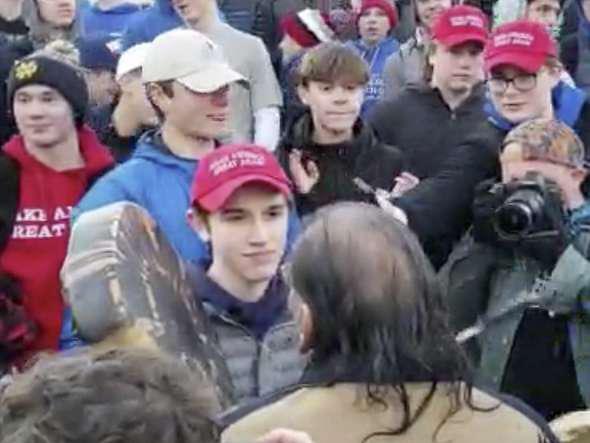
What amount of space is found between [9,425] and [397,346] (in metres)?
0.97

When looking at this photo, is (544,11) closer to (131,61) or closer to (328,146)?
Result: (328,146)

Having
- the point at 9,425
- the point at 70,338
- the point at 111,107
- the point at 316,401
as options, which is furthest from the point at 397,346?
the point at 111,107

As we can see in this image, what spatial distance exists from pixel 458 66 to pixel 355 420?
11.5 ft

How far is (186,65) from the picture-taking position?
429 cm

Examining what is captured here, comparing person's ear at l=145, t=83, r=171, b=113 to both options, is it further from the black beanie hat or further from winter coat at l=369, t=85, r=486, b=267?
winter coat at l=369, t=85, r=486, b=267

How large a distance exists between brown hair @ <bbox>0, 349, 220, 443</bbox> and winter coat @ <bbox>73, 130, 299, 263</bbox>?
2.14m

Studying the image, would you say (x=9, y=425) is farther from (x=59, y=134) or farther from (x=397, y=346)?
(x=59, y=134)

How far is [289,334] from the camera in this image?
3225 millimetres

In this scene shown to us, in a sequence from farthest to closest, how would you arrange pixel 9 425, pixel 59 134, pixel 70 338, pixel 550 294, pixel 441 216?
pixel 441 216
pixel 59 134
pixel 70 338
pixel 550 294
pixel 9 425

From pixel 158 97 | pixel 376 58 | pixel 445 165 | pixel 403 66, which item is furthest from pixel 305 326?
pixel 376 58

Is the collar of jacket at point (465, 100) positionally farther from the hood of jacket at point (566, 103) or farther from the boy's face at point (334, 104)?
the boy's face at point (334, 104)

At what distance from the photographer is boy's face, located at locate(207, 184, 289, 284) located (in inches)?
129

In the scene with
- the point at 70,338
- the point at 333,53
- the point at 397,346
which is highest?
the point at 333,53

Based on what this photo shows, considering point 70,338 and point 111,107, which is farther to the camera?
point 111,107
